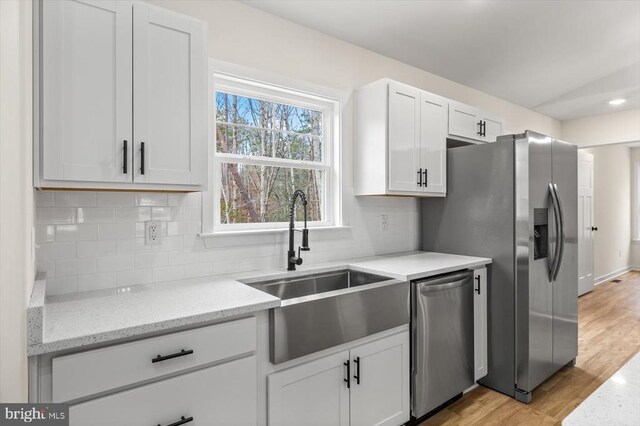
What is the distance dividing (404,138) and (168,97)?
1714mm

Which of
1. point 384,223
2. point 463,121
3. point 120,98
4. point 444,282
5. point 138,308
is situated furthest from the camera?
point 463,121

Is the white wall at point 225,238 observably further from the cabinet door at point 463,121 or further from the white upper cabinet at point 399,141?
the cabinet door at point 463,121

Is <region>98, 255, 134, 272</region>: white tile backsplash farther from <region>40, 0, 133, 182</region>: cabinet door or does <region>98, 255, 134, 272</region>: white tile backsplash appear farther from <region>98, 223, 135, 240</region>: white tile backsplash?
<region>40, 0, 133, 182</region>: cabinet door

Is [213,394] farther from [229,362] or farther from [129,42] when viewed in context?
[129,42]

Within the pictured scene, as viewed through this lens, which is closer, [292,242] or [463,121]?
[292,242]

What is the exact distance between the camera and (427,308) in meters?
2.24

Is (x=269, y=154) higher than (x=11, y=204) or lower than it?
higher

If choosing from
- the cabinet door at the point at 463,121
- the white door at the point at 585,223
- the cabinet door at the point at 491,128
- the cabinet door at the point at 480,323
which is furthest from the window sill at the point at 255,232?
the white door at the point at 585,223

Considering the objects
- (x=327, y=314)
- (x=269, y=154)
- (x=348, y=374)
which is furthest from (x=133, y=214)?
(x=348, y=374)

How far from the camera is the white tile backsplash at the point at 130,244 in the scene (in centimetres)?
173

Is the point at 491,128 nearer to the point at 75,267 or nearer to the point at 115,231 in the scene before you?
the point at 115,231

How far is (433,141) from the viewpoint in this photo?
2.98 meters

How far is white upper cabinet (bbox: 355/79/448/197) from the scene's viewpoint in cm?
268

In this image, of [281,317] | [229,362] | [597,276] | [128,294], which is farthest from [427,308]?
[597,276]
